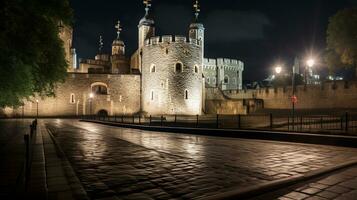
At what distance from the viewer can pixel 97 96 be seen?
45.0m

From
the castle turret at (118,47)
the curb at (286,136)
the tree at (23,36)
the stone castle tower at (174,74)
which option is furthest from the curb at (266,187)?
the castle turret at (118,47)

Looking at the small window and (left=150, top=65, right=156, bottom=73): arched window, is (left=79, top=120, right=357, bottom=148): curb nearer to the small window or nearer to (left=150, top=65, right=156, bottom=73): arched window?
(left=150, top=65, right=156, bottom=73): arched window

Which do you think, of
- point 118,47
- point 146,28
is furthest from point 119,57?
point 146,28

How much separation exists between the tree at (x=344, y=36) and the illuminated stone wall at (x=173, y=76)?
15539 millimetres

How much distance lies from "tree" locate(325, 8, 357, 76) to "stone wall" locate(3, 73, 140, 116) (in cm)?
2576

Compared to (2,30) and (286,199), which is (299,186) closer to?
(286,199)

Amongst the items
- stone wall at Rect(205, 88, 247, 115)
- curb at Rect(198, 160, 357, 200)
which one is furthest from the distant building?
curb at Rect(198, 160, 357, 200)

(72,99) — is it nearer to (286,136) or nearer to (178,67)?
(178,67)

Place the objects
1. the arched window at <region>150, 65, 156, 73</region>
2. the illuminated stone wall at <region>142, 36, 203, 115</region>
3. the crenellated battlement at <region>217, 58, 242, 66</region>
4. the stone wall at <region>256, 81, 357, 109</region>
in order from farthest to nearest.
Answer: the crenellated battlement at <region>217, 58, 242, 66</region>, the arched window at <region>150, 65, 156, 73</region>, the illuminated stone wall at <region>142, 36, 203, 115</region>, the stone wall at <region>256, 81, 357, 109</region>

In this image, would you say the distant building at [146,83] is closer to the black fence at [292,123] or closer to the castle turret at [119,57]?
the castle turret at [119,57]

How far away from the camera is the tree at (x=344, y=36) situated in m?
29.8

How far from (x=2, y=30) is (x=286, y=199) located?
844cm

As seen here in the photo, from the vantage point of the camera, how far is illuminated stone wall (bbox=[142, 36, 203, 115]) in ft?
124

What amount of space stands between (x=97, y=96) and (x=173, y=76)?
→ 13488mm
